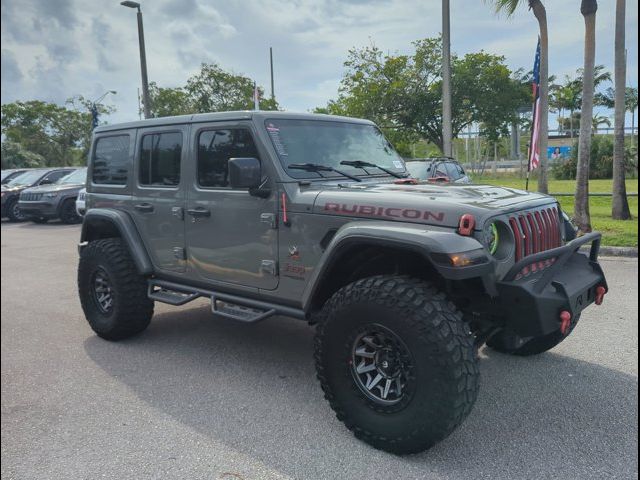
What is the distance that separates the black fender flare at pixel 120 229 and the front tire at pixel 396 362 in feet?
6.88

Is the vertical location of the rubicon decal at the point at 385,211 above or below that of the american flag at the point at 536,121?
below

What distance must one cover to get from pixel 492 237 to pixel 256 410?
1.87 metres

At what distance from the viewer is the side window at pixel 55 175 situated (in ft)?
57.0

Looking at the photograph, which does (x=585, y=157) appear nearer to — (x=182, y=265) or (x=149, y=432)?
(x=182, y=265)

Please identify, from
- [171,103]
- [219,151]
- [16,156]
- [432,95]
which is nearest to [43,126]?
[16,156]

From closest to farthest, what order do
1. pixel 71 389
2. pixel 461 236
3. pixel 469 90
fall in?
pixel 461 236 → pixel 71 389 → pixel 469 90

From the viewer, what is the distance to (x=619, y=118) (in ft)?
36.7

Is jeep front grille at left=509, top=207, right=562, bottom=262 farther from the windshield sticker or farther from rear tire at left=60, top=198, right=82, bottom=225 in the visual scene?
rear tire at left=60, top=198, right=82, bottom=225

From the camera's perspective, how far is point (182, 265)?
173 inches

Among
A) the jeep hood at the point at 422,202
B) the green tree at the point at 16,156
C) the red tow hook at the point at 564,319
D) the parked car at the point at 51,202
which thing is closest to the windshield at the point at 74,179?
the parked car at the point at 51,202

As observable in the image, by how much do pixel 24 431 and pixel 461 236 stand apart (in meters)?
2.83

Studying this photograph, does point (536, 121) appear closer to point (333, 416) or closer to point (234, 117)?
point (234, 117)

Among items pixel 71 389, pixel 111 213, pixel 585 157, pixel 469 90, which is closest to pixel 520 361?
pixel 71 389

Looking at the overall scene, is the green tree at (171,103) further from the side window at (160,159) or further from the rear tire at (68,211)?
the side window at (160,159)
